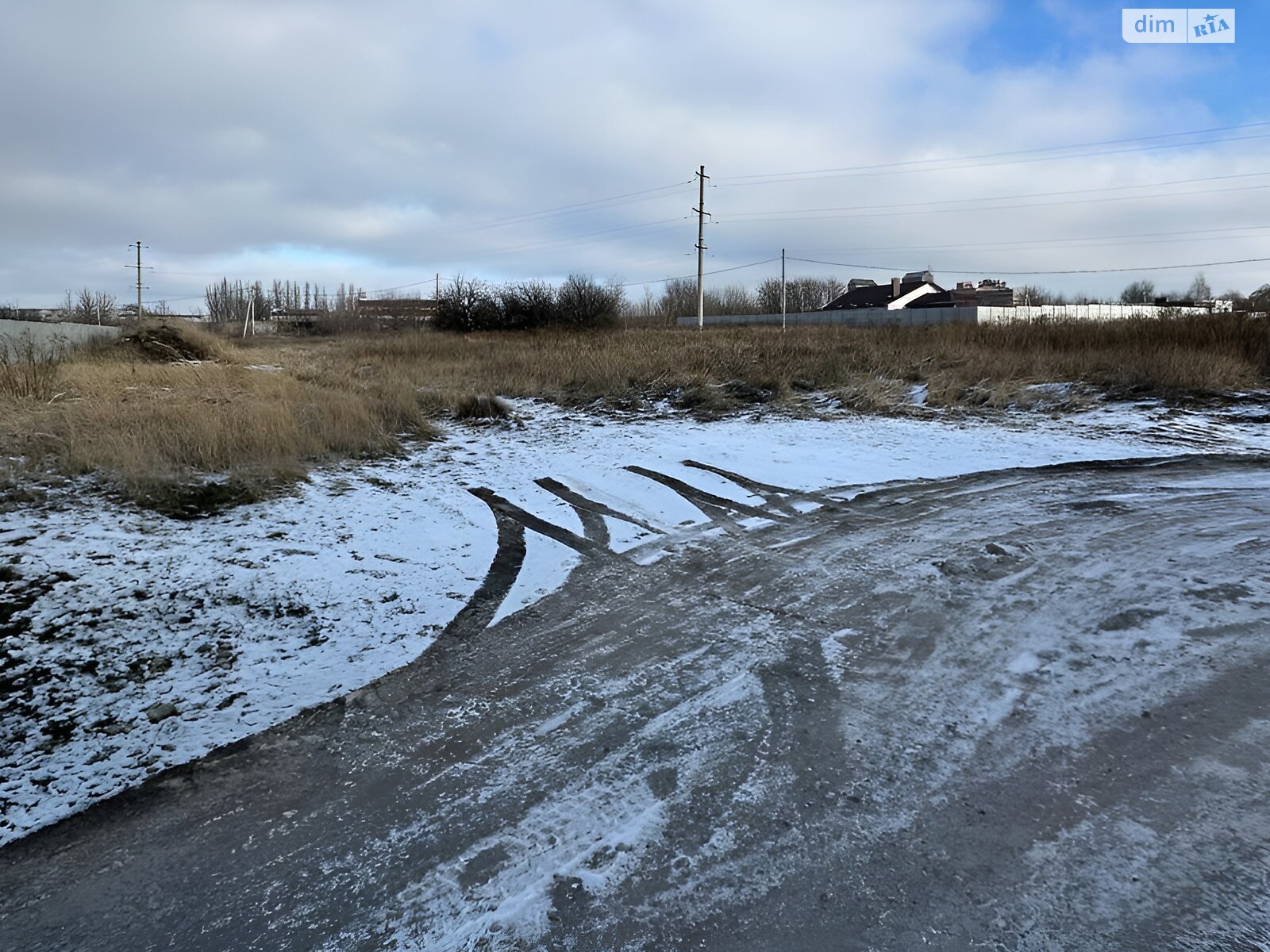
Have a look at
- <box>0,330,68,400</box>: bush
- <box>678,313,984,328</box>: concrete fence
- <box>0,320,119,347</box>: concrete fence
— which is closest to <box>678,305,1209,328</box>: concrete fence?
<box>678,313,984,328</box>: concrete fence

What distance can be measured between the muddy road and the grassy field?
4119 mm

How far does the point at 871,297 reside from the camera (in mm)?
67250

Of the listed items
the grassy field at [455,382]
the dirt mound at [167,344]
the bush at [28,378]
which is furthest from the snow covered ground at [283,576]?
the dirt mound at [167,344]

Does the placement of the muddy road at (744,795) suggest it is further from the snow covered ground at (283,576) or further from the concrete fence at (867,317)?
the concrete fence at (867,317)

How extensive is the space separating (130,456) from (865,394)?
33.1 feet

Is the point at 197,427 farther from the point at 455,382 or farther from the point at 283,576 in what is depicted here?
the point at 455,382

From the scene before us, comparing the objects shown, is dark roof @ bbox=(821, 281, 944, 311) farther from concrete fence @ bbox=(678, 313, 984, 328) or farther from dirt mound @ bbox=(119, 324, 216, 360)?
dirt mound @ bbox=(119, 324, 216, 360)

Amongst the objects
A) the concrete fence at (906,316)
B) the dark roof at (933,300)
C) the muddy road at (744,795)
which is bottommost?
the muddy road at (744,795)

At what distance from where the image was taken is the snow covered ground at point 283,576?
2.94 meters

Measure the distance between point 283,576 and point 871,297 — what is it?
69.2 m

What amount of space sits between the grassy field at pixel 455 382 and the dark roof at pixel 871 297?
151 feet

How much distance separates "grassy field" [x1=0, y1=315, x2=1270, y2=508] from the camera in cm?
712

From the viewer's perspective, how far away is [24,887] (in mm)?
2129

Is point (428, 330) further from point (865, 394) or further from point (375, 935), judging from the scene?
point (375, 935)
